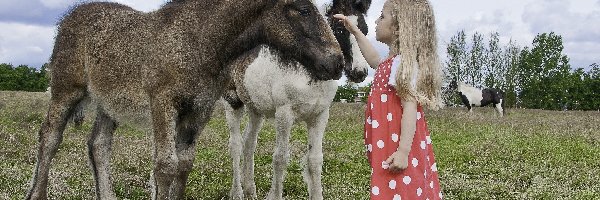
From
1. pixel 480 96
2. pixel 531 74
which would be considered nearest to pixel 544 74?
pixel 531 74

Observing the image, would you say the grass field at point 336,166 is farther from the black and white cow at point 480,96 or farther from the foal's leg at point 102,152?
Answer: the black and white cow at point 480,96

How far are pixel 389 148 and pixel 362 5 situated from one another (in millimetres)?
2309

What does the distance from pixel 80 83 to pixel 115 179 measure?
295 cm

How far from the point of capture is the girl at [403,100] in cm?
454

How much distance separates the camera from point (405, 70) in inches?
176

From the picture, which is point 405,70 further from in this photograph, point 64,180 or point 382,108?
point 64,180

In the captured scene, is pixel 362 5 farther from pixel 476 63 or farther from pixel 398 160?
pixel 476 63

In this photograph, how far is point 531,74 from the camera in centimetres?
6247

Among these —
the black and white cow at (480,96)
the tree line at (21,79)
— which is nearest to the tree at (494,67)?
the black and white cow at (480,96)

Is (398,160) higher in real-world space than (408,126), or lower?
lower

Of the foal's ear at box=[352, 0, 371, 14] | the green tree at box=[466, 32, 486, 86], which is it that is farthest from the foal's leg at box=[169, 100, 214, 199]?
the green tree at box=[466, 32, 486, 86]

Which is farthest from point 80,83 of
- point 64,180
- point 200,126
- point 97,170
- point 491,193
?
point 491,193

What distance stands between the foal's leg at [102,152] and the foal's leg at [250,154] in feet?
6.86

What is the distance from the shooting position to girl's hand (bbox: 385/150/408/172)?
4.53 m
